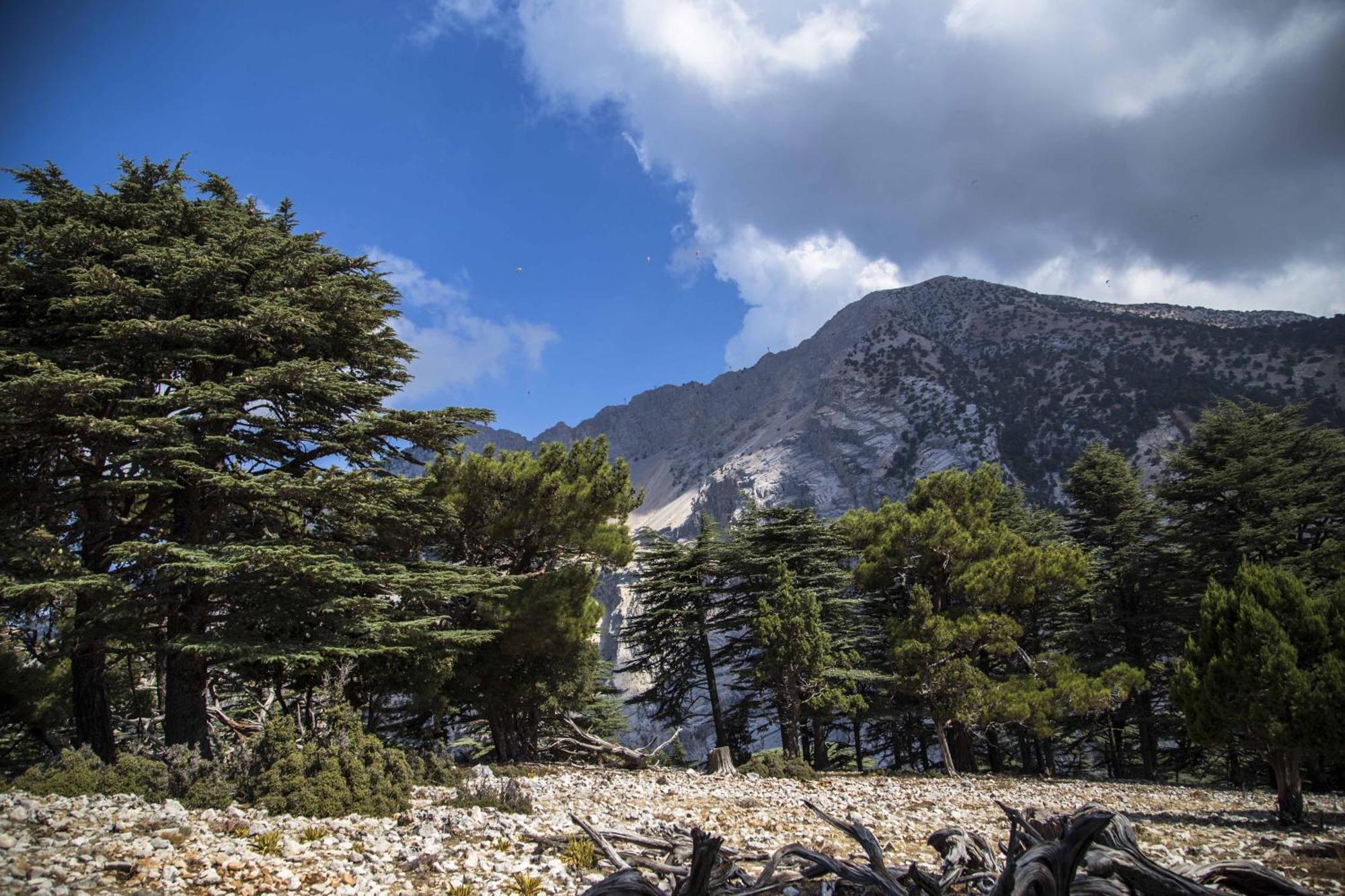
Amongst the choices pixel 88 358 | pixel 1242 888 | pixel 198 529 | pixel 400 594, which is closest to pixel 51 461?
pixel 88 358

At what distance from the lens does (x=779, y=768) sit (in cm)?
1515

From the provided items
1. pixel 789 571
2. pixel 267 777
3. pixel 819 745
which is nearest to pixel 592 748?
pixel 819 745

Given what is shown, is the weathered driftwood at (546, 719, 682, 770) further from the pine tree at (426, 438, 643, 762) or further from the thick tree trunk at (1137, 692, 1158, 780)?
the thick tree trunk at (1137, 692, 1158, 780)

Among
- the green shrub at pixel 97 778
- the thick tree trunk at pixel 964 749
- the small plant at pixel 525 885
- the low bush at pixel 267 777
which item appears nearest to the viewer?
the small plant at pixel 525 885

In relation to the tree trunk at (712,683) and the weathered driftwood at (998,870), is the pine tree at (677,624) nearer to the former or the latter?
the tree trunk at (712,683)

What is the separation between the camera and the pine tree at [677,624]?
22344mm

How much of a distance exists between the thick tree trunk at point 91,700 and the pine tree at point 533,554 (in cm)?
649

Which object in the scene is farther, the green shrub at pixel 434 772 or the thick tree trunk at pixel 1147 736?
the thick tree trunk at pixel 1147 736

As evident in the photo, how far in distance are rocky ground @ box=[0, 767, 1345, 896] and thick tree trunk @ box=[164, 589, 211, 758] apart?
11.0ft

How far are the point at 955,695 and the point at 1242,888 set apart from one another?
1492 cm

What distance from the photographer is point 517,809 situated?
805 cm

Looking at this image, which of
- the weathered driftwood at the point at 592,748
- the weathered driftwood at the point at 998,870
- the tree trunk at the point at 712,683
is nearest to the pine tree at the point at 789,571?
the tree trunk at the point at 712,683

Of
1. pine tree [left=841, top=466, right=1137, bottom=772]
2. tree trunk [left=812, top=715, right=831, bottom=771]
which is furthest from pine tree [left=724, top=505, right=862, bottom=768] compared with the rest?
pine tree [left=841, top=466, right=1137, bottom=772]

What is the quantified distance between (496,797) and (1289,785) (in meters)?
13.5
